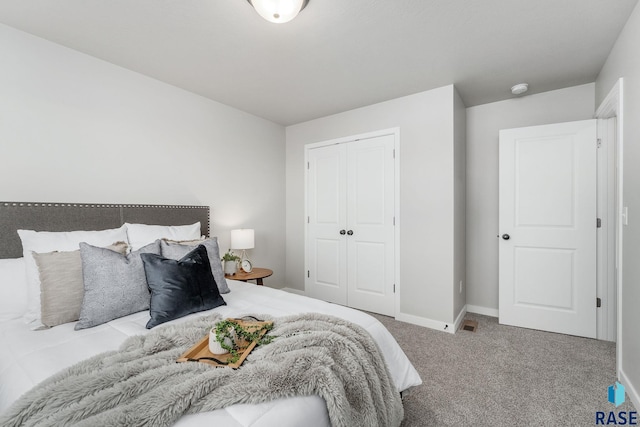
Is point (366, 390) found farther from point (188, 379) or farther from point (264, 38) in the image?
point (264, 38)

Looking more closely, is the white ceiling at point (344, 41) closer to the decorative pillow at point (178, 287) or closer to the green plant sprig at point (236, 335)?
the decorative pillow at point (178, 287)

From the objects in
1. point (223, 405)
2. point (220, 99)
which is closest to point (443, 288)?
point (223, 405)

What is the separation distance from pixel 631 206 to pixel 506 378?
143cm

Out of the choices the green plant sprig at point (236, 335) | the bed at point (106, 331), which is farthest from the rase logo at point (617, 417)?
the green plant sprig at point (236, 335)

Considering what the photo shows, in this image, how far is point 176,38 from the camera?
2.14 m

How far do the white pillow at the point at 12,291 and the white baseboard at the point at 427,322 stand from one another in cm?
312

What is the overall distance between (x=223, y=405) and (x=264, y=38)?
7.41 ft

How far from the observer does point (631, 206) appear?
188 centimetres

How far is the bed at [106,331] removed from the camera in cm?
94

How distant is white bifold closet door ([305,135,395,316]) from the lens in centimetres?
339

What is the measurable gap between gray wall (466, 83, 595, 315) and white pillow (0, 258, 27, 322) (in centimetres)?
398

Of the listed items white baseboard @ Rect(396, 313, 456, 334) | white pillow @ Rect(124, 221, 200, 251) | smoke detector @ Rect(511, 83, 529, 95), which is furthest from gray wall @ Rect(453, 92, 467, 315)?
white pillow @ Rect(124, 221, 200, 251)

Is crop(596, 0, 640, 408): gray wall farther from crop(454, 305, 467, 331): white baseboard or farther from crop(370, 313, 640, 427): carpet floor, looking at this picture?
crop(454, 305, 467, 331): white baseboard

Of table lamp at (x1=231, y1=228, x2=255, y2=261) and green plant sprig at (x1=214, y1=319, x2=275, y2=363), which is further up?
table lamp at (x1=231, y1=228, x2=255, y2=261)
